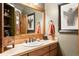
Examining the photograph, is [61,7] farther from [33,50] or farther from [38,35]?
[33,50]

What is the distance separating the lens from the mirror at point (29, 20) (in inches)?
76.3

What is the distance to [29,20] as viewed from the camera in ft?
6.44

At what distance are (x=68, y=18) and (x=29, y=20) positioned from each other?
488 millimetres

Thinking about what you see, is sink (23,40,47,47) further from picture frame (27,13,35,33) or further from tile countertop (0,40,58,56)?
picture frame (27,13,35,33)

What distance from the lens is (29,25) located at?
1.94 metres

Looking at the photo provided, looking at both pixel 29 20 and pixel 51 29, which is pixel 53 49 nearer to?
pixel 51 29

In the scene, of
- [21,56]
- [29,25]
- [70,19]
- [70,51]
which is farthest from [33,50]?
[70,19]

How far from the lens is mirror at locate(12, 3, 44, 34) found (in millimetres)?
1938

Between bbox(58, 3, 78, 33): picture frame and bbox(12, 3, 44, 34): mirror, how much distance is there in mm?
241

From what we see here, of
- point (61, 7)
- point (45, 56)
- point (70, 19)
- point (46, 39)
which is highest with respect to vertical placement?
point (61, 7)

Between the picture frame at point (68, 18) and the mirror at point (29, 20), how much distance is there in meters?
0.24

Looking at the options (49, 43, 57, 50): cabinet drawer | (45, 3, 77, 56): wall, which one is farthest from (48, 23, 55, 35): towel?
(49, 43, 57, 50): cabinet drawer

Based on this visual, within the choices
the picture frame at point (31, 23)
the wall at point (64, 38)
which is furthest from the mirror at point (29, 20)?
the wall at point (64, 38)

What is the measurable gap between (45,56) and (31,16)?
0.53 metres
